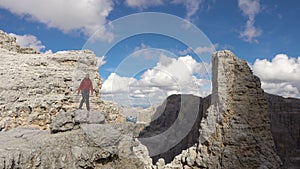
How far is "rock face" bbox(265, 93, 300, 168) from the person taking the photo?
42.6m

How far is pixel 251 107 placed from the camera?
843 centimetres

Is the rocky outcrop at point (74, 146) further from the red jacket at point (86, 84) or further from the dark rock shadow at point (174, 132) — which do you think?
the dark rock shadow at point (174, 132)

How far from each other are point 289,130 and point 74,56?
165ft

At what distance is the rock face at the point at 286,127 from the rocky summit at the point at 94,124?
111 ft

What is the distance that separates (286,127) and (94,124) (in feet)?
173

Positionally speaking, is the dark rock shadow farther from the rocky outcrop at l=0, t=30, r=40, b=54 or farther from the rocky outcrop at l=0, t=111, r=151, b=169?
the rocky outcrop at l=0, t=111, r=151, b=169

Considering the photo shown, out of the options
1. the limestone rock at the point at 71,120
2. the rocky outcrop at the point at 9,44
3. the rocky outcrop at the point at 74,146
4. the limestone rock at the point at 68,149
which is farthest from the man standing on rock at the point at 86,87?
the rocky outcrop at the point at 9,44

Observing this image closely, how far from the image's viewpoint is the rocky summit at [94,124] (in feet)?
21.8

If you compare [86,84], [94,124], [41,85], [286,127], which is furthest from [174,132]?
[286,127]

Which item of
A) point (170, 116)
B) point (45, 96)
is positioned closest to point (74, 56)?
point (45, 96)

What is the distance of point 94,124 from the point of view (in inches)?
298

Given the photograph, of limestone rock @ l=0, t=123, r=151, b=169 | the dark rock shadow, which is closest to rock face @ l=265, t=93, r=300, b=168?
the dark rock shadow

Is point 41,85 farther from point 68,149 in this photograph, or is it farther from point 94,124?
point 68,149

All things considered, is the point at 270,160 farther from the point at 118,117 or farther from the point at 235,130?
the point at 118,117
